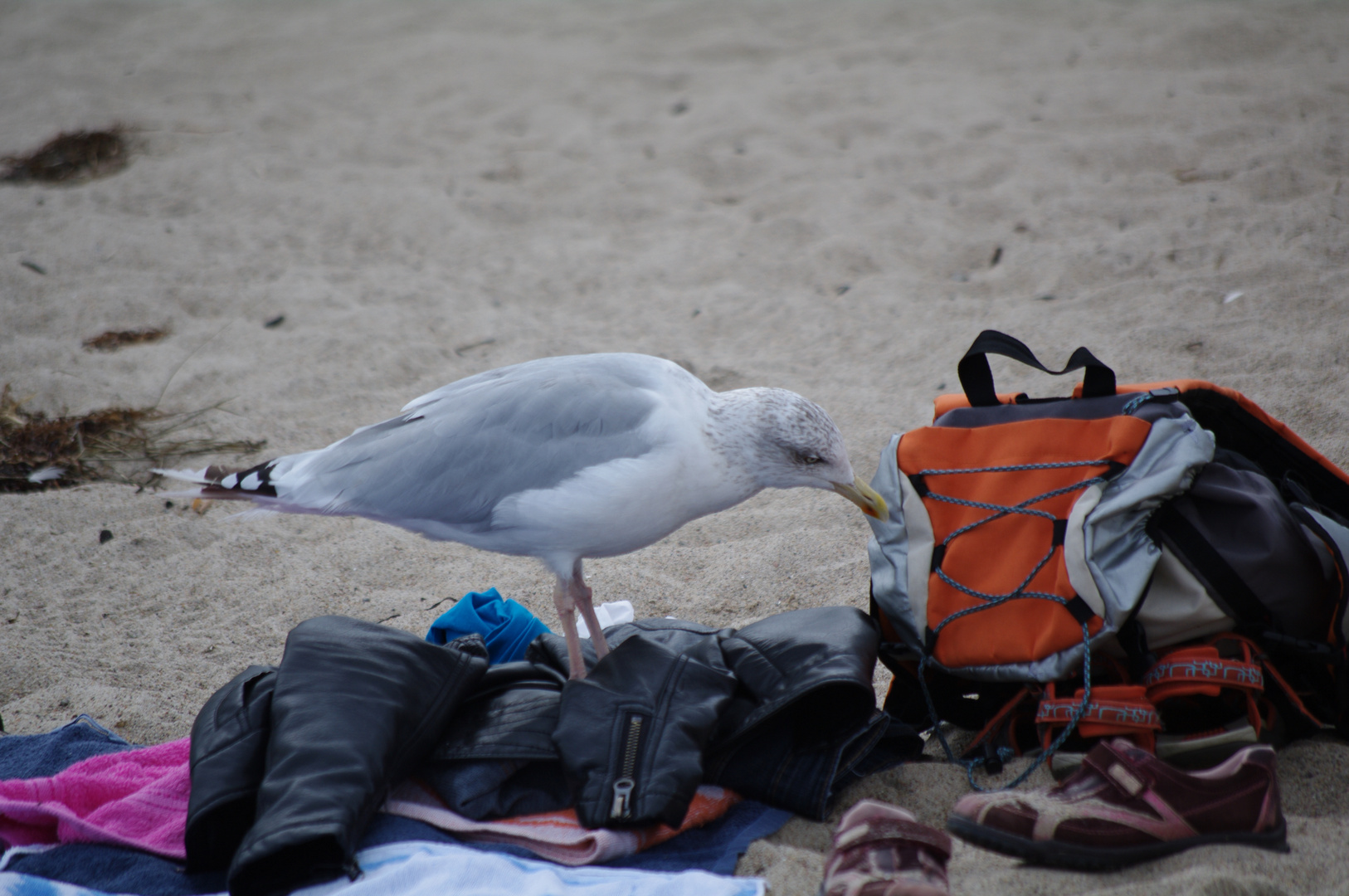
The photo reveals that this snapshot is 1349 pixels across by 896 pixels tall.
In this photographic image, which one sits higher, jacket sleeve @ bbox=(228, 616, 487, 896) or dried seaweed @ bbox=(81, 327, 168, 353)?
jacket sleeve @ bbox=(228, 616, 487, 896)

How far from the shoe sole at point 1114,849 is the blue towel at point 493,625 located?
126cm

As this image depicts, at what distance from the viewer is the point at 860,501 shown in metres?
2.30

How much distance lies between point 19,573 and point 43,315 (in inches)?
75.9

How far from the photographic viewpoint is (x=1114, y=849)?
1652 millimetres

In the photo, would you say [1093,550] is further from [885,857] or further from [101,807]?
[101,807]

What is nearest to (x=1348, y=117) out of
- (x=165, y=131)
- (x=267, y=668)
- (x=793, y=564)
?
(x=793, y=564)

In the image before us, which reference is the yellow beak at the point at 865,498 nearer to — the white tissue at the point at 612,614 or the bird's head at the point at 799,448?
the bird's head at the point at 799,448

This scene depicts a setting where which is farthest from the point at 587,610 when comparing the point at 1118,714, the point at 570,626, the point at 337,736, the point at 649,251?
the point at 649,251

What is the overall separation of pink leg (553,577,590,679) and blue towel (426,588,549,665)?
0.21 metres

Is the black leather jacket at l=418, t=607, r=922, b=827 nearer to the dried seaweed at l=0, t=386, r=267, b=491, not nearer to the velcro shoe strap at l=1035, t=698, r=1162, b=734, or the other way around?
the velcro shoe strap at l=1035, t=698, r=1162, b=734

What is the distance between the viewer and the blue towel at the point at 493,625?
2.50 meters

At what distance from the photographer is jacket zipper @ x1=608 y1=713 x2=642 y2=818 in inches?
72.6

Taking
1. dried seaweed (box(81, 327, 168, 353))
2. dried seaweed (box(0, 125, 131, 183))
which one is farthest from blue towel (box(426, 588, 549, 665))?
dried seaweed (box(0, 125, 131, 183))

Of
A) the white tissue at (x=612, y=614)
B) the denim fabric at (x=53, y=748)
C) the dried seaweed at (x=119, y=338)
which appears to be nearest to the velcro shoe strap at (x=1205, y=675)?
the white tissue at (x=612, y=614)
